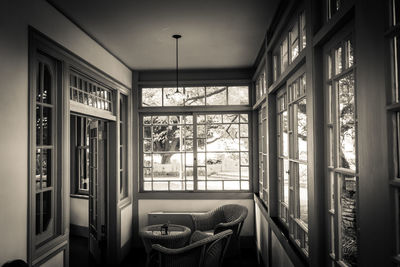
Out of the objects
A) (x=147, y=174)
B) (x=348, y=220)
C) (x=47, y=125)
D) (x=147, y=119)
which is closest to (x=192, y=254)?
(x=47, y=125)

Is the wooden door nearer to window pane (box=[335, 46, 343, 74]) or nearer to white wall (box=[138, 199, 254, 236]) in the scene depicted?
white wall (box=[138, 199, 254, 236])

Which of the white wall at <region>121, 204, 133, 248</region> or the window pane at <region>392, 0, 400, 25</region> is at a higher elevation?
the window pane at <region>392, 0, 400, 25</region>

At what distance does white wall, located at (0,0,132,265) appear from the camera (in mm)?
2410

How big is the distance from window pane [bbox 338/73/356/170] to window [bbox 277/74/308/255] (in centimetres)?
74

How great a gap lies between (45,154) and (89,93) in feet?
4.40

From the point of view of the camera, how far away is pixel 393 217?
1.18 metres

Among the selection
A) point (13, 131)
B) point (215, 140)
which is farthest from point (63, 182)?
point (215, 140)

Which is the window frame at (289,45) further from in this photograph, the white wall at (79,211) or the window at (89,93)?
the white wall at (79,211)

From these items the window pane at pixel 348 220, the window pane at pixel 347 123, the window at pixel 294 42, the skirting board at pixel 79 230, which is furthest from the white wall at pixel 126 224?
the window pane at pixel 347 123

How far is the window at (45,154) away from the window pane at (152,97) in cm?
287

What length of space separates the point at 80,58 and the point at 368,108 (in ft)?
11.0

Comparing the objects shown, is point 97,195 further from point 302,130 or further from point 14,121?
point 302,130

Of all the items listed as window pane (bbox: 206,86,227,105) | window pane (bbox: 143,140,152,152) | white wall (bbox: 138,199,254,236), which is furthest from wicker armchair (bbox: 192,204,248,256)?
window pane (bbox: 206,86,227,105)

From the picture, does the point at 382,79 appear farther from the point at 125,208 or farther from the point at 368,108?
the point at 125,208
